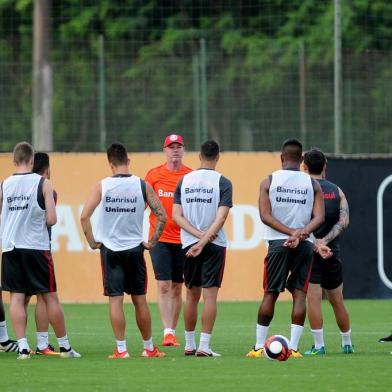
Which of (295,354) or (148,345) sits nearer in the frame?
(295,354)

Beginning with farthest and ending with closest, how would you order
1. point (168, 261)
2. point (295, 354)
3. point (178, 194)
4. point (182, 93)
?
point (182, 93), point (168, 261), point (178, 194), point (295, 354)

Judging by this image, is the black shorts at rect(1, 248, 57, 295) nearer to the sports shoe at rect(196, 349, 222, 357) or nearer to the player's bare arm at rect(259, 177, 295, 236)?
the sports shoe at rect(196, 349, 222, 357)

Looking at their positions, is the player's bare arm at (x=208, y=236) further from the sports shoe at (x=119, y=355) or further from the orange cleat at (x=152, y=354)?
the sports shoe at (x=119, y=355)

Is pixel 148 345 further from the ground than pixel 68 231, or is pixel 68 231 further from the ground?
pixel 68 231

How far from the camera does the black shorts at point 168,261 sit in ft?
51.8

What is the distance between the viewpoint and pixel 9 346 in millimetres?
14547

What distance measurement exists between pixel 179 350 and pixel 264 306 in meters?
1.42

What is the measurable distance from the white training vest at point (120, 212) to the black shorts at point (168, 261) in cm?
214

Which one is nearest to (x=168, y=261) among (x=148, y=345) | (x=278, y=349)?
(x=148, y=345)

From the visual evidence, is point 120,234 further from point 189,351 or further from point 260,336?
point 260,336

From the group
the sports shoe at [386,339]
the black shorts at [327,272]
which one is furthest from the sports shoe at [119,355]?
the sports shoe at [386,339]

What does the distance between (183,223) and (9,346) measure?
89.0 inches

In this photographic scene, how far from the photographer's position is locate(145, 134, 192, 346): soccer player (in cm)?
1557

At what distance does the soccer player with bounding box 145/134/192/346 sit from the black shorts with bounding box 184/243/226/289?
5.25ft
